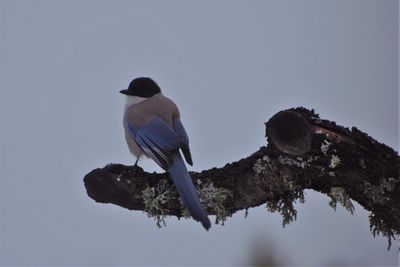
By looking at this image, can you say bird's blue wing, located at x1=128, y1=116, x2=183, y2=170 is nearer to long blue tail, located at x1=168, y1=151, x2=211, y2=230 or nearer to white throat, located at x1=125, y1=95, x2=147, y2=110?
long blue tail, located at x1=168, y1=151, x2=211, y2=230

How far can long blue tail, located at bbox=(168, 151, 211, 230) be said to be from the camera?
3.71 meters

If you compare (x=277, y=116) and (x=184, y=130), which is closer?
(x=277, y=116)

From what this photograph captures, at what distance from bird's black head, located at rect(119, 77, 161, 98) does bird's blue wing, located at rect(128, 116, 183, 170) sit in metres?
0.85

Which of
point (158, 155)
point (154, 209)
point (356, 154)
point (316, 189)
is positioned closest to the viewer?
point (356, 154)

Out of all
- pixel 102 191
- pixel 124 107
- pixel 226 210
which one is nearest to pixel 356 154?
pixel 226 210

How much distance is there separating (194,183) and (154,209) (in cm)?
36

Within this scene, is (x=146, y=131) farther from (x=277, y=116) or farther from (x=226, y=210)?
(x=277, y=116)

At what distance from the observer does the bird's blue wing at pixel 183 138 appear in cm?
498

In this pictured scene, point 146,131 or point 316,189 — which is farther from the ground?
point 146,131

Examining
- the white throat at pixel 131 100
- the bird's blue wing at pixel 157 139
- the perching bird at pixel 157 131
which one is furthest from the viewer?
the white throat at pixel 131 100

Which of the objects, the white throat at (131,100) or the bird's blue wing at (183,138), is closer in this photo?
the bird's blue wing at (183,138)

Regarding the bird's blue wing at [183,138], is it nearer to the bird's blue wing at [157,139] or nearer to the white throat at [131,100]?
the bird's blue wing at [157,139]

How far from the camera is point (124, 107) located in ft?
21.5

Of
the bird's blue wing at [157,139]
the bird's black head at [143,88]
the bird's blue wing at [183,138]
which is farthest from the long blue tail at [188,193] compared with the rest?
the bird's black head at [143,88]
